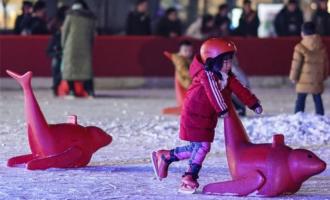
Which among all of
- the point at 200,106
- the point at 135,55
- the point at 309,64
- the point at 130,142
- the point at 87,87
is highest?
the point at 200,106

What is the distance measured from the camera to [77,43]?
17312 mm

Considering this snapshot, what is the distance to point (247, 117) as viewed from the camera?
47.7ft

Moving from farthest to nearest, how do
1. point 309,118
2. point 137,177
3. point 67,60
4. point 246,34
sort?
point 246,34, point 67,60, point 309,118, point 137,177

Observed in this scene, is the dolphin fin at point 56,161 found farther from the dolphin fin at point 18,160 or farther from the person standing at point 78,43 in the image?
the person standing at point 78,43

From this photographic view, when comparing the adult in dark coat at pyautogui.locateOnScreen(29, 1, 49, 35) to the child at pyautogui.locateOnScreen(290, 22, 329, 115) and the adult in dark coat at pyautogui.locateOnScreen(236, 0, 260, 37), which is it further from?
the child at pyautogui.locateOnScreen(290, 22, 329, 115)

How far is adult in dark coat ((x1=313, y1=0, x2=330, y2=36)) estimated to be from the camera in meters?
21.1

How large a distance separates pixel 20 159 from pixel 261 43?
36.8ft

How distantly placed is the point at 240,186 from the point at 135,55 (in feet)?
38.8

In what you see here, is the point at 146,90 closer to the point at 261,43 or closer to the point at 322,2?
the point at 261,43

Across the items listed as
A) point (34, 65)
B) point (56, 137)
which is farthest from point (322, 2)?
point (56, 137)

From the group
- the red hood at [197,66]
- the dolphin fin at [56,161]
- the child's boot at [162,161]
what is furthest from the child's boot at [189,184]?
the dolphin fin at [56,161]

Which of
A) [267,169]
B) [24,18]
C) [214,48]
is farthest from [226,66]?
[24,18]

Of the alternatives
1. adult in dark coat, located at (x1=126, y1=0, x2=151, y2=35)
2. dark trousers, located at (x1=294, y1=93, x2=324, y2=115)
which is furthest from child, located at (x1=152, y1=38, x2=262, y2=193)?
adult in dark coat, located at (x1=126, y1=0, x2=151, y2=35)

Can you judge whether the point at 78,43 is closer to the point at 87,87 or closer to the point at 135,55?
the point at 87,87
